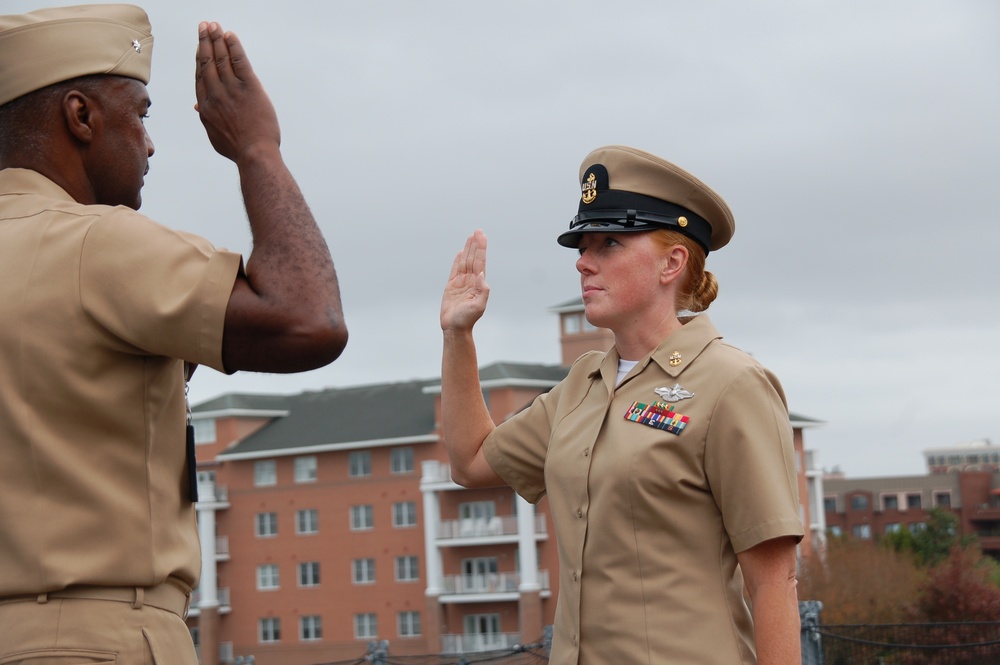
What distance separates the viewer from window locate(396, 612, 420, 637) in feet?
→ 189

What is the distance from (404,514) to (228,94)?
57506 mm

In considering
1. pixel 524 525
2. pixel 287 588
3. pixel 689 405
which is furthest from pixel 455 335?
pixel 287 588

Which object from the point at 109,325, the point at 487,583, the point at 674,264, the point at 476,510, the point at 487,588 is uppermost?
the point at 476,510

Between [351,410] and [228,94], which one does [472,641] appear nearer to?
[351,410]

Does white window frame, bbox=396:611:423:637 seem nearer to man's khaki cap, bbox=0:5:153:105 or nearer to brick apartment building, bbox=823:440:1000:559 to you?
brick apartment building, bbox=823:440:1000:559

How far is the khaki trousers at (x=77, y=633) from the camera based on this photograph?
6.96 ft

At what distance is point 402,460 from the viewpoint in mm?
59625

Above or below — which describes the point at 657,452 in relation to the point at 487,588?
below

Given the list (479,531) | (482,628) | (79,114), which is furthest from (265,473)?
(79,114)

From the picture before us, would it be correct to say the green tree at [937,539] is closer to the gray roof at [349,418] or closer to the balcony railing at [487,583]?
the balcony railing at [487,583]

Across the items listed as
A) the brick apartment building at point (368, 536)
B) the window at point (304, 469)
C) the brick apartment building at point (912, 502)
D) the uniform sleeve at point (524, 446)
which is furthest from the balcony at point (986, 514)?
the uniform sleeve at point (524, 446)

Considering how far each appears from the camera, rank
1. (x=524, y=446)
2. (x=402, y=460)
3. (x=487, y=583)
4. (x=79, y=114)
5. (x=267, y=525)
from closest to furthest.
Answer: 1. (x=79, y=114)
2. (x=524, y=446)
3. (x=487, y=583)
4. (x=402, y=460)
5. (x=267, y=525)

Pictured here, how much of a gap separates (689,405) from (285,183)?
1.28 metres

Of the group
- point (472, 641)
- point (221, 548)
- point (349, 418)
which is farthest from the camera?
point (349, 418)
